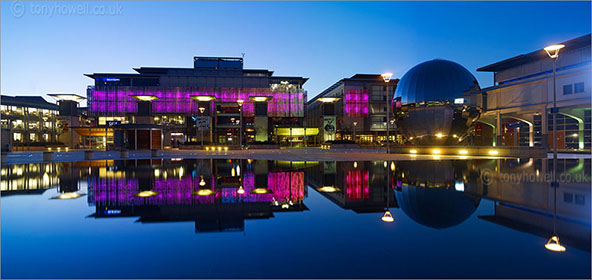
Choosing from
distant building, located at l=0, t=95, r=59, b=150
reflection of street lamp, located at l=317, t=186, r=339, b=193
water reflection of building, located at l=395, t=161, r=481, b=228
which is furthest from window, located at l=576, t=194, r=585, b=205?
distant building, located at l=0, t=95, r=59, b=150

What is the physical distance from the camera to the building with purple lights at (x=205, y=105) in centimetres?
6147

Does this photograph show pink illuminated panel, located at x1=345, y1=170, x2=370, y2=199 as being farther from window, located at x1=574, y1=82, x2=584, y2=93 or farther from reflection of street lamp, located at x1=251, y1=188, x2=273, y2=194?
window, located at x1=574, y1=82, x2=584, y2=93

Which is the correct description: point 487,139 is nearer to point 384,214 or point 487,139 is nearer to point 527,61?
point 527,61

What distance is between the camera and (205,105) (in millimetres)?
63438

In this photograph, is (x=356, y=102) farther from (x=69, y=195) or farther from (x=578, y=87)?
(x=69, y=195)

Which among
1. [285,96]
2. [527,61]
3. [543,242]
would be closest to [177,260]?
[543,242]

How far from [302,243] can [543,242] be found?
3294mm

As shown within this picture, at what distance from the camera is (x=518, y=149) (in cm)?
2261

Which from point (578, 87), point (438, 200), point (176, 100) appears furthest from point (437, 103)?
point (176, 100)

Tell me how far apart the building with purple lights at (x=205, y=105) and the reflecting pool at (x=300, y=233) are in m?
53.1

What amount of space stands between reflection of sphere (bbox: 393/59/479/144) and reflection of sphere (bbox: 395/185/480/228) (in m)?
15.6

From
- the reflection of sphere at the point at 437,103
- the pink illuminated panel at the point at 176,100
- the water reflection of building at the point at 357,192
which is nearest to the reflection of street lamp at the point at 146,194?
the water reflection of building at the point at 357,192

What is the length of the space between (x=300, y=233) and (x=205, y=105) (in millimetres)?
62843

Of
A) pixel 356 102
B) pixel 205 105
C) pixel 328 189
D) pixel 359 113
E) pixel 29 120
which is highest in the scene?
pixel 356 102
